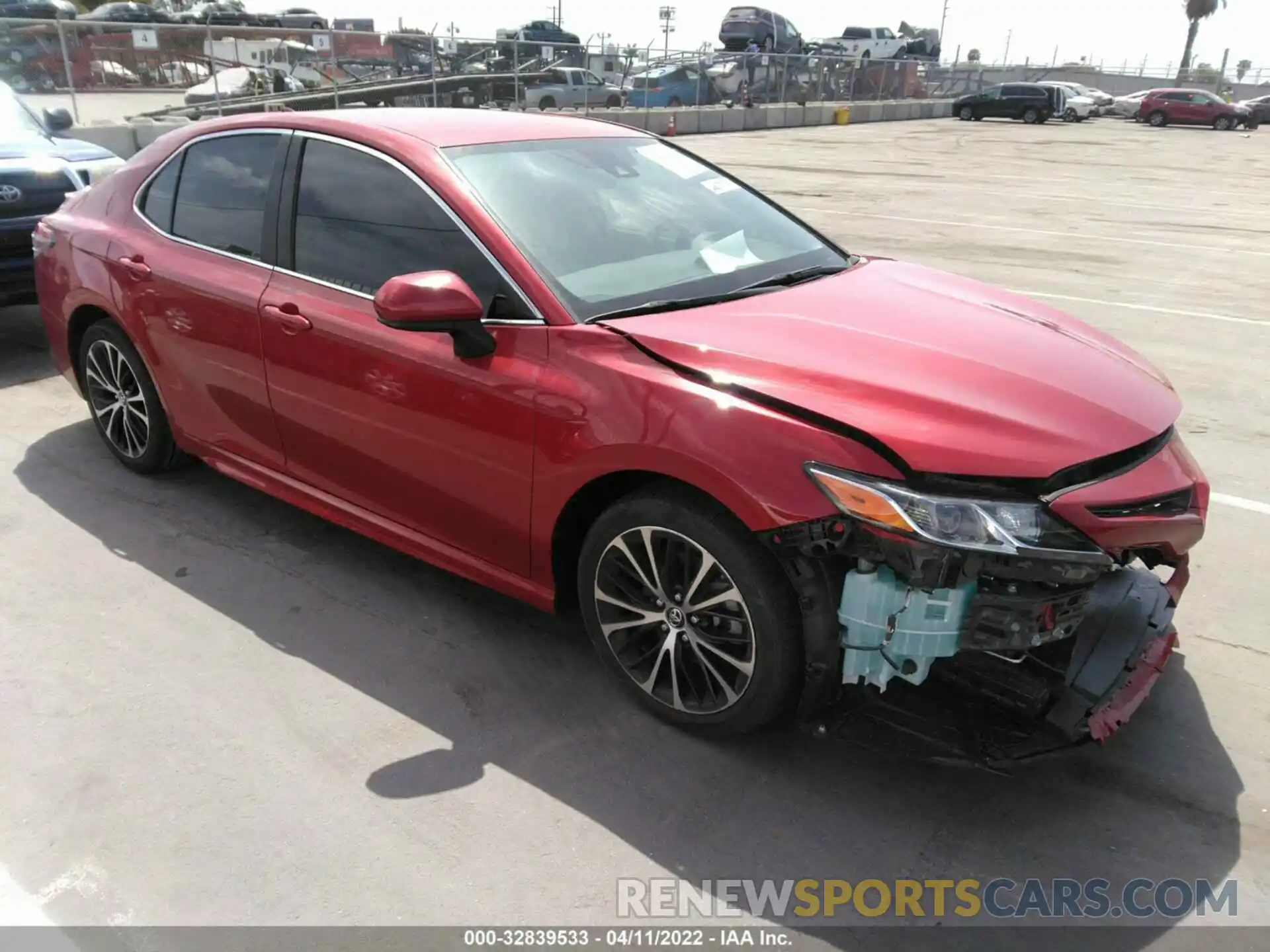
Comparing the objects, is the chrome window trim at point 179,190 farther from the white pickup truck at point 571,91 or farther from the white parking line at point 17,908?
the white pickup truck at point 571,91

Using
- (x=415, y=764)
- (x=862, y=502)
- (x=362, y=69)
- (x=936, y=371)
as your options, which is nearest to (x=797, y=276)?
(x=936, y=371)

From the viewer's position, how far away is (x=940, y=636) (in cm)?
246

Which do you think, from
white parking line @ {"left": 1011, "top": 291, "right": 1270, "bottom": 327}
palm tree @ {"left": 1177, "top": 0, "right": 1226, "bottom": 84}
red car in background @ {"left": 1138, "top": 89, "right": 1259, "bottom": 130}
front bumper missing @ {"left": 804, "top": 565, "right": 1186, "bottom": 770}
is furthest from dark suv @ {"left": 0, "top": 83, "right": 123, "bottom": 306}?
palm tree @ {"left": 1177, "top": 0, "right": 1226, "bottom": 84}

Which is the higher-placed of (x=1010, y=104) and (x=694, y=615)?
(x=694, y=615)

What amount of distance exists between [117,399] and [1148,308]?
787 centimetres

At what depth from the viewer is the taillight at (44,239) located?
4840 millimetres

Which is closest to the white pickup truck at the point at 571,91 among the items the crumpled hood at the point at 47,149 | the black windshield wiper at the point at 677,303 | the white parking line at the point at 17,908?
the crumpled hood at the point at 47,149

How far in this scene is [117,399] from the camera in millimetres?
4668

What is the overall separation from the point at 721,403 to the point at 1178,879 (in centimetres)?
165

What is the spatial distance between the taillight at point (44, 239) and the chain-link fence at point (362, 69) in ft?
45.9

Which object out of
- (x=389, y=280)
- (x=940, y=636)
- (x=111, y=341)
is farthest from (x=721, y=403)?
(x=111, y=341)

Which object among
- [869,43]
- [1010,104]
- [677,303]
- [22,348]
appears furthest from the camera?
[869,43]

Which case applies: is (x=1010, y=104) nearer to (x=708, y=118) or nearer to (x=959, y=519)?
(x=708, y=118)

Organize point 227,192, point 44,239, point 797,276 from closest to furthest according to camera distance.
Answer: point 797,276 → point 227,192 → point 44,239
